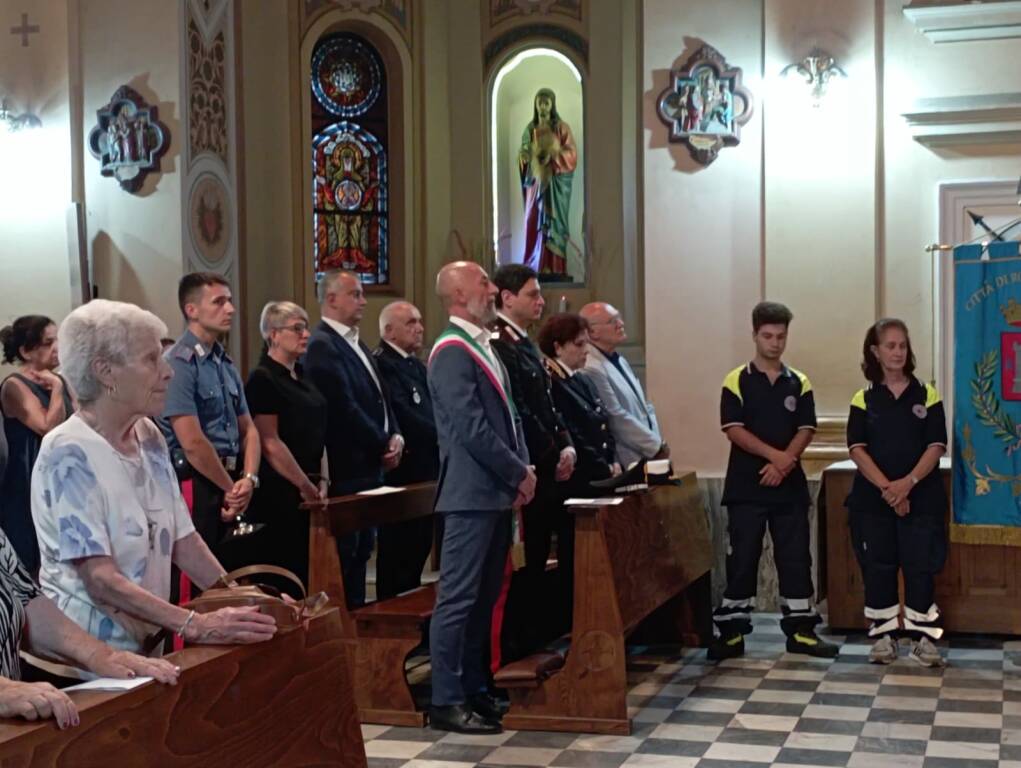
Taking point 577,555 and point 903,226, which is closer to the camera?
point 577,555

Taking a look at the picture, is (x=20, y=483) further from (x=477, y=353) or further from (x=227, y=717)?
(x=227, y=717)

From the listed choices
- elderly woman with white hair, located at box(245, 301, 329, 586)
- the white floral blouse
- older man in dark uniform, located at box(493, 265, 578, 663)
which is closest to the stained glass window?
elderly woman with white hair, located at box(245, 301, 329, 586)

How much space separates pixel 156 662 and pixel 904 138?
618 cm

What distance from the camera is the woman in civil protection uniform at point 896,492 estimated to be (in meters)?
6.39

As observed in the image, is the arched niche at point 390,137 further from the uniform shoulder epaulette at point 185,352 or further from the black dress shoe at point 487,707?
the black dress shoe at point 487,707

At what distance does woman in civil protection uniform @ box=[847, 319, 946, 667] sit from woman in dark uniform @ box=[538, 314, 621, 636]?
1.14 m

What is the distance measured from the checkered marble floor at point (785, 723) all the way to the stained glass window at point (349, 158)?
5838 millimetres

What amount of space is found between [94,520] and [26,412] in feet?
12.3

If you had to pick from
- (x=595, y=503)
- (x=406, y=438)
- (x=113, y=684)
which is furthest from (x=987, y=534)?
(x=113, y=684)

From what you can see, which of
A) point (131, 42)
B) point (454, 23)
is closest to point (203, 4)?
point (131, 42)

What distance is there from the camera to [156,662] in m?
2.60

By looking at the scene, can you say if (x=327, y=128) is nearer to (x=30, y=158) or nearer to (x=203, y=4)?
(x=203, y=4)

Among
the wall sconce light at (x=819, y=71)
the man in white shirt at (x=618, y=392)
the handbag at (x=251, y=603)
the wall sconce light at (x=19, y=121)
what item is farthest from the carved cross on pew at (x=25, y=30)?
the handbag at (x=251, y=603)

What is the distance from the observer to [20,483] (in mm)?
6488
